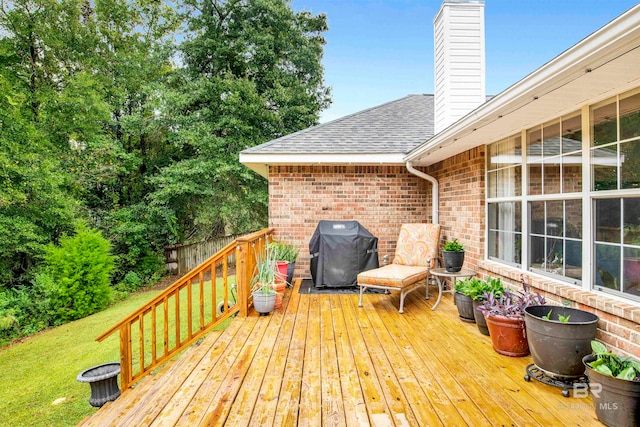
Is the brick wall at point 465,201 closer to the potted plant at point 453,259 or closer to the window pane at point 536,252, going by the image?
the potted plant at point 453,259

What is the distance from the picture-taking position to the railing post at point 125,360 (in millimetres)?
3557

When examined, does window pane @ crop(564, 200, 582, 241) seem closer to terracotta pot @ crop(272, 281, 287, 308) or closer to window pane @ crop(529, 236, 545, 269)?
window pane @ crop(529, 236, 545, 269)

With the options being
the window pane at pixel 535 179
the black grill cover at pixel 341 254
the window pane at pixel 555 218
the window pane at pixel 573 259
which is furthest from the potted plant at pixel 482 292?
the black grill cover at pixel 341 254

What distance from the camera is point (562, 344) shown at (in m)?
2.47

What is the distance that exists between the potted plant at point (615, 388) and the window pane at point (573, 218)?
4.04 ft

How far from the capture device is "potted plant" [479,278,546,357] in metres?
3.07

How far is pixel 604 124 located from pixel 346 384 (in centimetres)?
286

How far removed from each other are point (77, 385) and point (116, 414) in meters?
3.26

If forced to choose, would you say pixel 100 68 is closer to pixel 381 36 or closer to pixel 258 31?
pixel 258 31

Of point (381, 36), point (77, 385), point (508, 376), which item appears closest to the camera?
point (508, 376)

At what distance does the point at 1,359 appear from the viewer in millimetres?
6285

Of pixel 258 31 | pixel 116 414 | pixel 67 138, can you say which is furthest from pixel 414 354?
pixel 258 31

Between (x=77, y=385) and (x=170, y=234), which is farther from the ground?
(x=170, y=234)

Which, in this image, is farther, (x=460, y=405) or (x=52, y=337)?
(x=52, y=337)
